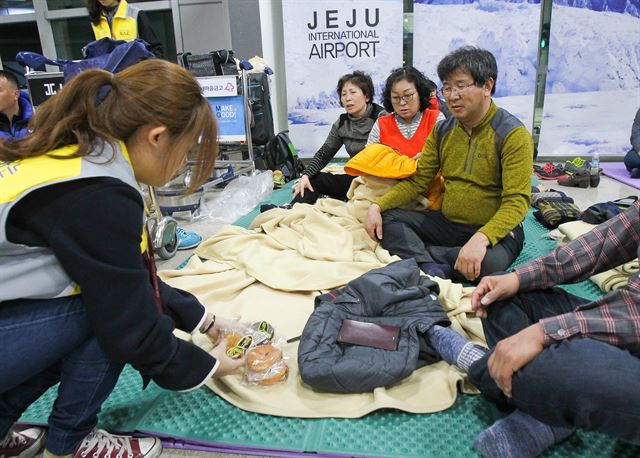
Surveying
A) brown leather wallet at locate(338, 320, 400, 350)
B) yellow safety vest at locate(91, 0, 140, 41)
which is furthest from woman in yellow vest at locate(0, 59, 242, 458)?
yellow safety vest at locate(91, 0, 140, 41)

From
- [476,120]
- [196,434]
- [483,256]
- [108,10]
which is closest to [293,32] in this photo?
[108,10]

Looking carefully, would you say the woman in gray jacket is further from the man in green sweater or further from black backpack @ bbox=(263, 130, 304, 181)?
black backpack @ bbox=(263, 130, 304, 181)

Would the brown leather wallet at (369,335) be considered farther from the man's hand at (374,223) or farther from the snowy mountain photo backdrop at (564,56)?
the snowy mountain photo backdrop at (564,56)

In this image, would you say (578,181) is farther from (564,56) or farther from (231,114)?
(231,114)

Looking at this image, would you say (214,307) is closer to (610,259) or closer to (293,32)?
(610,259)

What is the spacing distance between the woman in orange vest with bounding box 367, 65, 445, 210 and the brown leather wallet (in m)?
0.99

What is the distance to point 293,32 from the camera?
445cm

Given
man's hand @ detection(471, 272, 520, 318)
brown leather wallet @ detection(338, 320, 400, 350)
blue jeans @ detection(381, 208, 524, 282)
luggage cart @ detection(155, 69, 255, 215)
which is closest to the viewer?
man's hand @ detection(471, 272, 520, 318)

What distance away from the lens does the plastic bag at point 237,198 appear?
10.1ft

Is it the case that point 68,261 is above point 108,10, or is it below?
→ below

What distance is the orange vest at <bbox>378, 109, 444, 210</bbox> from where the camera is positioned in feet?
7.28

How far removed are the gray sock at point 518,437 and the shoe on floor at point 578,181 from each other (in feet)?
9.56

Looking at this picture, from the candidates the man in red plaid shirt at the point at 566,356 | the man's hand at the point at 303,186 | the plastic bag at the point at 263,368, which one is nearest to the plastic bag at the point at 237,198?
the man's hand at the point at 303,186

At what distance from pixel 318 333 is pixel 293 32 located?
378 cm
